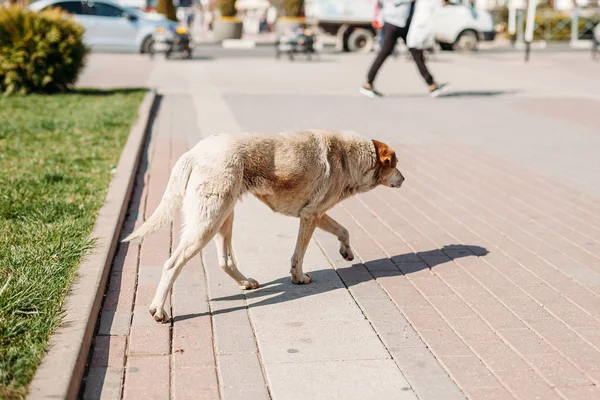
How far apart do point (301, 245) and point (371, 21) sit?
26.4 metres

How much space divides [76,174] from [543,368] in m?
5.33

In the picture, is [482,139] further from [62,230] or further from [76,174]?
[62,230]

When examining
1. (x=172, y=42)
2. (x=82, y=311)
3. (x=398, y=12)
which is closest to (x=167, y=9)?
(x=172, y=42)

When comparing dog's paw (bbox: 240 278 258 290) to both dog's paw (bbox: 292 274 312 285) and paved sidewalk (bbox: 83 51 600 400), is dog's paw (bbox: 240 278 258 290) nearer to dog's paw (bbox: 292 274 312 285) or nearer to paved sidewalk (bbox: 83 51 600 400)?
paved sidewalk (bbox: 83 51 600 400)

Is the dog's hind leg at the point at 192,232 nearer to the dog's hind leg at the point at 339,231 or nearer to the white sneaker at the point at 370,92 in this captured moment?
the dog's hind leg at the point at 339,231

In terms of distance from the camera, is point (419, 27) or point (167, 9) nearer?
point (419, 27)

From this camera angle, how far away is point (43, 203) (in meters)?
6.84

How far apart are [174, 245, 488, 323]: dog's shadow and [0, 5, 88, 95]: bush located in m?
10.1

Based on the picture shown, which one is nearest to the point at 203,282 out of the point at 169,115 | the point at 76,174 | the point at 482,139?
the point at 76,174

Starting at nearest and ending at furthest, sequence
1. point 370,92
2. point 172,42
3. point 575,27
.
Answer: point 370,92 < point 172,42 < point 575,27

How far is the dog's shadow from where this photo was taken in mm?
5191

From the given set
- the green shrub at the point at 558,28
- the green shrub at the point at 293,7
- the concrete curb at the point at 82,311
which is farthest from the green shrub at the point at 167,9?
the concrete curb at the point at 82,311

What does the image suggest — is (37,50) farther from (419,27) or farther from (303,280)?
(303,280)

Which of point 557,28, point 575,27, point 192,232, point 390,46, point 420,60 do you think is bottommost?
point 557,28
